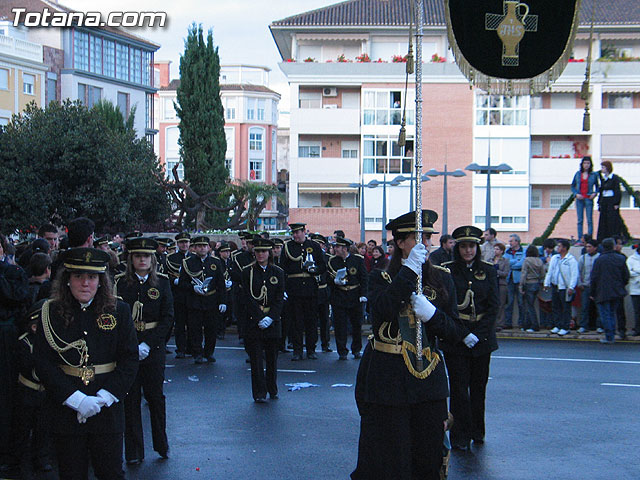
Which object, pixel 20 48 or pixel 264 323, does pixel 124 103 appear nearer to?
pixel 20 48

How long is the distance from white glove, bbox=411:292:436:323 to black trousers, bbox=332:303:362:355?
8631mm

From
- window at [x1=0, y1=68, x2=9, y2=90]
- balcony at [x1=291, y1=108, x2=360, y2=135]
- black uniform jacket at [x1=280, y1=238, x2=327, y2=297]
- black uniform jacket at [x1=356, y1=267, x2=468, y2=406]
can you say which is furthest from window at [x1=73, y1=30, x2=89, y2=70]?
black uniform jacket at [x1=356, y1=267, x2=468, y2=406]

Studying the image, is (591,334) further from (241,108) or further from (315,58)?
(241,108)

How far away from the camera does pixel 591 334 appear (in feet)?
54.0

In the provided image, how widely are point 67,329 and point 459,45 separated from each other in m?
4.32

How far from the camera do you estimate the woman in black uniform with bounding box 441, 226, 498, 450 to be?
25.8ft

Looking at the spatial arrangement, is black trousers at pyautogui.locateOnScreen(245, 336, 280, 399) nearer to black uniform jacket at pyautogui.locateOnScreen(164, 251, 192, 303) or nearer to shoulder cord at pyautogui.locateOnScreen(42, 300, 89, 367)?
black uniform jacket at pyautogui.locateOnScreen(164, 251, 192, 303)

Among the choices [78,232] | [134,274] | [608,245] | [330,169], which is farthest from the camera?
[330,169]

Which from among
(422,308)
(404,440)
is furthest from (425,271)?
(404,440)

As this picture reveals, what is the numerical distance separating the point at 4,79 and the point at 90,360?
4529cm

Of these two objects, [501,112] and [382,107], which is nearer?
[501,112]

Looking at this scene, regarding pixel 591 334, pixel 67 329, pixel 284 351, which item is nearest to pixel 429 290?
pixel 67 329

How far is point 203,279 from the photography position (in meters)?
14.0

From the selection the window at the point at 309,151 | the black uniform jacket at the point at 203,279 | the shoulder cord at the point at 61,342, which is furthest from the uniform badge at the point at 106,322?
the window at the point at 309,151
